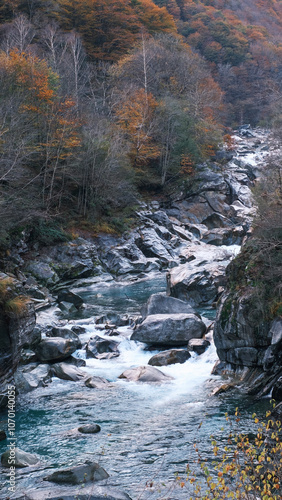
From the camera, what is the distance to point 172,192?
35.6m

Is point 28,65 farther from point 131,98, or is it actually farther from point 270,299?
point 270,299

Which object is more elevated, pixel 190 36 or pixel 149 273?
pixel 190 36

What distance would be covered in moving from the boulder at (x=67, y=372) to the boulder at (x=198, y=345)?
2980 millimetres

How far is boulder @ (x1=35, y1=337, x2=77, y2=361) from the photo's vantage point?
11.4 m

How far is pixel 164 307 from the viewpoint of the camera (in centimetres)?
1420

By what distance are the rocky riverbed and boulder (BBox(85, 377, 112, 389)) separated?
0.03m

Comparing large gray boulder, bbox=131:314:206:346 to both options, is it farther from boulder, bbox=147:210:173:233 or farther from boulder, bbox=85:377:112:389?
boulder, bbox=147:210:173:233

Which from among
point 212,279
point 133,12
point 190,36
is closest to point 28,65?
point 212,279

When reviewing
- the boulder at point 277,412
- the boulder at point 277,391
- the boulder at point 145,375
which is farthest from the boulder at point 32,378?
the boulder at point 277,412

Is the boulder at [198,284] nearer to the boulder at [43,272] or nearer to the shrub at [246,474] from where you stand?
the boulder at [43,272]

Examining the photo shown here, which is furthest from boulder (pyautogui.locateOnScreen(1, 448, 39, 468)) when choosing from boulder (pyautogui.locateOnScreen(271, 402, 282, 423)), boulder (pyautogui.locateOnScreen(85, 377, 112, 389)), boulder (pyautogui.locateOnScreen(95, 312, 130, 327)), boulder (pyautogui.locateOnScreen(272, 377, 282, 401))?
boulder (pyautogui.locateOnScreen(95, 312, 130, 327))

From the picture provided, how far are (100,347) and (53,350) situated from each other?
156 cm

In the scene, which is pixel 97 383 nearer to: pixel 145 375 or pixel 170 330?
pixel 145 375

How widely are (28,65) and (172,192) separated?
14944mm
